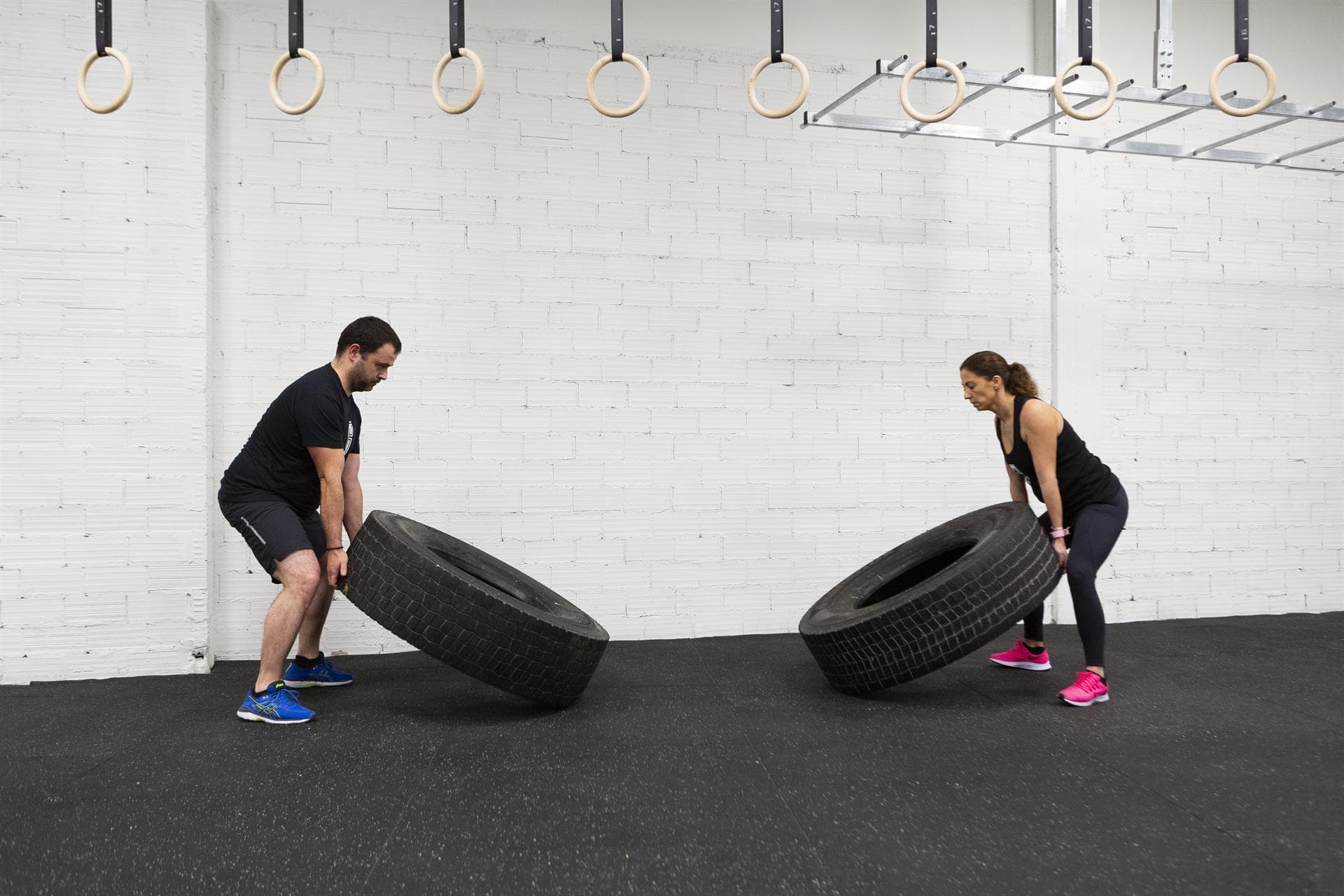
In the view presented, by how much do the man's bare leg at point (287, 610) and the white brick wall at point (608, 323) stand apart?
3.11ft

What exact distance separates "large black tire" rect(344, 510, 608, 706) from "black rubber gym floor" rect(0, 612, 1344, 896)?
0.17 metres

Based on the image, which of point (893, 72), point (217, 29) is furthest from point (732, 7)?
point (217, 29)

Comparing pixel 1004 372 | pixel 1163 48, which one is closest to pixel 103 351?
pixel 1004 372

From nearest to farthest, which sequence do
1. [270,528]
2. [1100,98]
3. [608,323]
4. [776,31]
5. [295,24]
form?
1. [295,24]
2. [776,31]
3. [270,528]
4. [1100,98]
5. [608,323]

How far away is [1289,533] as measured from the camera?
4820mm

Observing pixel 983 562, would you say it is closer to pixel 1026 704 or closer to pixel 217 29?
pixel 1026 704

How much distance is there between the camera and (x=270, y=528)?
10.1 feet

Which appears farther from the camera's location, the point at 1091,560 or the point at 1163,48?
the point at 1163,48

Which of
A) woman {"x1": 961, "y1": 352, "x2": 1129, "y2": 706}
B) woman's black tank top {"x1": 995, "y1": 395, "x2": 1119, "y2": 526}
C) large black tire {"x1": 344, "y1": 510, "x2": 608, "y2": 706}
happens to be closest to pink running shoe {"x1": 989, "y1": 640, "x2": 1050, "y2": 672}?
woman {"x1": 961, "y1": 352, "x2": 1129, "y2": 706}

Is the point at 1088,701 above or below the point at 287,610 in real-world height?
below

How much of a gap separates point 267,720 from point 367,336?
1298 mm

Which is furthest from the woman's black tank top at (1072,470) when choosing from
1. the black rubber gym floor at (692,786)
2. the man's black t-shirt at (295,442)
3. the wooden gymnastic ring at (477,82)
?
the man's black t-shirt at (295,442)

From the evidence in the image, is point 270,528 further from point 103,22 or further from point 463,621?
point 103,22

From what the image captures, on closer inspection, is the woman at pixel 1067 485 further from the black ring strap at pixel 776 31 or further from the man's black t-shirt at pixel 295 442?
the man's black t-shirt at pixel 295 442
